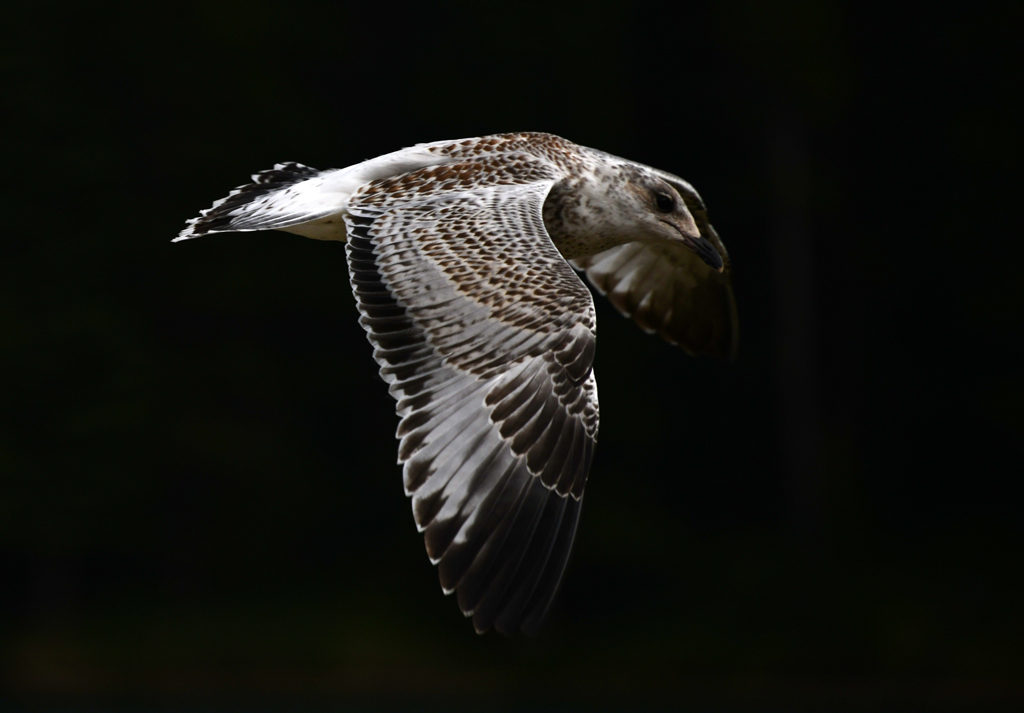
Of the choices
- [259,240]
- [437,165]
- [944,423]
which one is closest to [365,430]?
[259,240]

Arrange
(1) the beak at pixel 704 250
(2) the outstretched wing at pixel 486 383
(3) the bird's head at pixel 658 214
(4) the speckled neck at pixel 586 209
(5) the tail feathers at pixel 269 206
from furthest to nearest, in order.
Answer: (1) the beak at pixel 704 250, (3) the bird's head at pixel 658 214, (4) the speckled neck at pixel 586 209, (5) the tail feathers at pixel 269 206, (2) the outstretched wing at pixel 486 383

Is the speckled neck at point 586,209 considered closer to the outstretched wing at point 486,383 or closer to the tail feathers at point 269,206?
the outstretched wing at point 486,383

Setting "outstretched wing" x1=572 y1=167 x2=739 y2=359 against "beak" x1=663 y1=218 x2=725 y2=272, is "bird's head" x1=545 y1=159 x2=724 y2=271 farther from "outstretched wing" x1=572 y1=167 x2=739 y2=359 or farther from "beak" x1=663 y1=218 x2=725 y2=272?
"outstretched wing" x1=572 y1=167 x2=739 y2=359

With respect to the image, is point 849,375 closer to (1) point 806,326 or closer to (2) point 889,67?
(1) point 806,326

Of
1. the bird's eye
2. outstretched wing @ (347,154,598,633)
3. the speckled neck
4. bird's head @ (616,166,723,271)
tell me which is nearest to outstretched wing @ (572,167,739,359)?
bird's head @ (616,166,723,271)

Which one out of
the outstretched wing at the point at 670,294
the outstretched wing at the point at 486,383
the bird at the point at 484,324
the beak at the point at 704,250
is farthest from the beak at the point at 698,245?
the outstretched wing at the point at 486,383

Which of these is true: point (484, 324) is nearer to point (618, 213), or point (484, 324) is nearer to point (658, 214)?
point (618, 213)

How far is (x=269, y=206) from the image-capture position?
21.2 feet

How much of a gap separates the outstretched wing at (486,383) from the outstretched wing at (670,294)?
70.1 inches

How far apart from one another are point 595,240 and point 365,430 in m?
9.89

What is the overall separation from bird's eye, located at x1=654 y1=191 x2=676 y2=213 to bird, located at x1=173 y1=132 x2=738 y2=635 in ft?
0.37

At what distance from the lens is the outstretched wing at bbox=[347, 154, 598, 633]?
16.9 feet

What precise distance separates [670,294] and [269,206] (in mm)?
1986

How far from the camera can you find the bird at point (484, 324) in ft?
16.9
